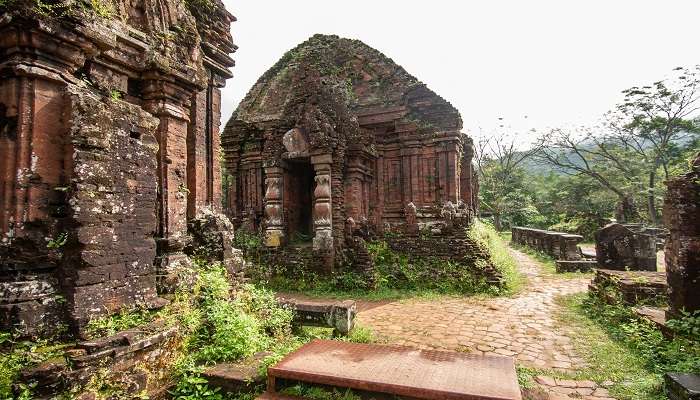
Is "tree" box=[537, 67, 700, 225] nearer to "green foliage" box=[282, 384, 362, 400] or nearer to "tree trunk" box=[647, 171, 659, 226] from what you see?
"tree trunk" box=[647, 171, 659, 226]

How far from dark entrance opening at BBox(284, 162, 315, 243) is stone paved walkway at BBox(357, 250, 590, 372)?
13.6ft

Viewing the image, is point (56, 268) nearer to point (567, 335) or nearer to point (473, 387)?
point (473, 387)

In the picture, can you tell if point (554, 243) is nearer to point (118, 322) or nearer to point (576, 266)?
point (576, 266)

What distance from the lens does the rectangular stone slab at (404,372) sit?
300 centimetres

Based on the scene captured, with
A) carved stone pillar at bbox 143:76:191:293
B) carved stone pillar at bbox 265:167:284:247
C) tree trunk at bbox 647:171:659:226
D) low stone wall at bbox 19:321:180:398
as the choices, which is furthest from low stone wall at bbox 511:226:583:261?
low stone wall at bbox 19:321:180:398

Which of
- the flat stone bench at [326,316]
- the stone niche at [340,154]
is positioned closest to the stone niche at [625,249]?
the stone niche at [340,154]

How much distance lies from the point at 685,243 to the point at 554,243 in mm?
11870

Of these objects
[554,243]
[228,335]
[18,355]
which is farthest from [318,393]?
[554,243]

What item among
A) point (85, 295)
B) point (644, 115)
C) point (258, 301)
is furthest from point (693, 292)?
point (644, 115)

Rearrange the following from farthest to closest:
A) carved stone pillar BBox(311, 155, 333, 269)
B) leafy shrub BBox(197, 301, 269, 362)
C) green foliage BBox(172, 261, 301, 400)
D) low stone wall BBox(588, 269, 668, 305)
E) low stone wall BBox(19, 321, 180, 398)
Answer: carved stone pillar BBox(311, 155, 333, 269), low stone wall BBox(588, 269, 668, 305), leafy shrub BBox(197, 301, 269, 362), green foliage BBox(172, 261, 301, 400), low stone wall BBox(19, 321, 180, 398)

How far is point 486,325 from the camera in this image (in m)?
7.29

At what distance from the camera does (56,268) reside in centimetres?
321

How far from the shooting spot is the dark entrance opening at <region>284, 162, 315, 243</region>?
12.1 m

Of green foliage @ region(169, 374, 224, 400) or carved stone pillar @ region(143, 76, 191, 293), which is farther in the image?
carved stone pillar @ region(143, 76, 191, 293)
